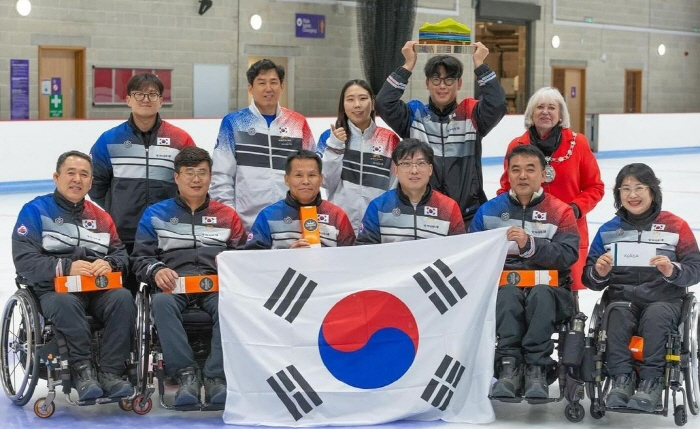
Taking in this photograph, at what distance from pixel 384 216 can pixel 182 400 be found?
1.07m

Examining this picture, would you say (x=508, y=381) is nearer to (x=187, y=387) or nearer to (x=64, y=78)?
(x=187, y=387)

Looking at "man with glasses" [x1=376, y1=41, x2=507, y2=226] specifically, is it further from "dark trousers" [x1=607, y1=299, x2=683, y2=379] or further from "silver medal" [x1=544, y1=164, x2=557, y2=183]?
"dark trousers" [x1=607, y1=299, x2=683, y2=379]

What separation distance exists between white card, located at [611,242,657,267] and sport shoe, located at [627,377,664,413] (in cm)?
47

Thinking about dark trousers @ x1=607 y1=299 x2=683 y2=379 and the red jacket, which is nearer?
dark trousers @ x1=607 y1=299 x2=683 y2=379

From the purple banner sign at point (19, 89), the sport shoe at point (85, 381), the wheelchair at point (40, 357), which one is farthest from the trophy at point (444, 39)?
the purple banner sign at point (19, 89)

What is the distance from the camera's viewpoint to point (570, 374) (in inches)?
160

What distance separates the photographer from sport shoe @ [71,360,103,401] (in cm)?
397

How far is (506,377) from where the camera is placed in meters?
4.06

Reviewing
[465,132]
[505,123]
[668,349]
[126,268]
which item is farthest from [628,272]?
[505,123]

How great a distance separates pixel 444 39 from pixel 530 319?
1.36m

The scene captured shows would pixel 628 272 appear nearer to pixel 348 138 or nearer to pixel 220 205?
pixel 348 138

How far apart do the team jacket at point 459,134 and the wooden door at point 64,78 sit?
451 inches

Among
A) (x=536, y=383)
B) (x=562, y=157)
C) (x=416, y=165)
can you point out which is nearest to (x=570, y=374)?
(x=536, y=383)

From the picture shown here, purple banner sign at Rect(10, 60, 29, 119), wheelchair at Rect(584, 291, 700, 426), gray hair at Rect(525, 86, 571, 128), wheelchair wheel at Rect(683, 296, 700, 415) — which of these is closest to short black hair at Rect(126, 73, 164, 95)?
gray hair at Rect(525, 86, 571, 128)
